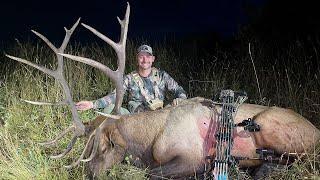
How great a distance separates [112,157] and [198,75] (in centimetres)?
364

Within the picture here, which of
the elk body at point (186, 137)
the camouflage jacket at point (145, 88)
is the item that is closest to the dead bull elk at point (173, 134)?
the elk body at point (186, 137)

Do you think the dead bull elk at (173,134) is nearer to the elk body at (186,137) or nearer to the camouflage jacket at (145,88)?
the elk body at (186,137)

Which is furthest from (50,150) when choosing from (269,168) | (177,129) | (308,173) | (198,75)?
(198,75)

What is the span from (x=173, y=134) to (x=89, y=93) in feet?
9.37

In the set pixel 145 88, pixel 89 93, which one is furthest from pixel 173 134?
pixel 89 93

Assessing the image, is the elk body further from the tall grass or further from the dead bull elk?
the tall grass

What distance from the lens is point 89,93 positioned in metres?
7.31

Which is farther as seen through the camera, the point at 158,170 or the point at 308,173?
the point at 158,170

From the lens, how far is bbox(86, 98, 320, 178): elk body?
4648 millimetres

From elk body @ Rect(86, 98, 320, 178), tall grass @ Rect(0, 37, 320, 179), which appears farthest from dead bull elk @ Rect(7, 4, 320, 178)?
tall grass @ Rect(0, 37, 320, 179)

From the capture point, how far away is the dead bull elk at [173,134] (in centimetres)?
464

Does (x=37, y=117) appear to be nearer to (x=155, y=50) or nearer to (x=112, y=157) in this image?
(x=112, y=157)

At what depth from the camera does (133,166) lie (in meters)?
4.87

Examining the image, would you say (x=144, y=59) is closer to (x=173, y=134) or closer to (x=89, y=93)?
(x=173, y=134)
